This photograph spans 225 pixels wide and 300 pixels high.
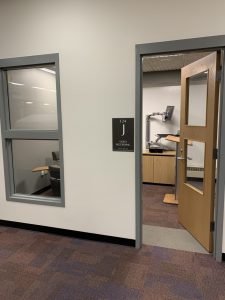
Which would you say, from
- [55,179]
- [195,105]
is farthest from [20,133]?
[195,105]

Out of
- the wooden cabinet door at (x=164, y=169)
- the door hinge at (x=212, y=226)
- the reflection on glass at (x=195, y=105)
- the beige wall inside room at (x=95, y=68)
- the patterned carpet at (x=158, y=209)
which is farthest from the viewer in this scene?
the wooden cabinet door at (x=164, y=169)

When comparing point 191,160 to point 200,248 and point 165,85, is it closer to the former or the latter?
point 200,248

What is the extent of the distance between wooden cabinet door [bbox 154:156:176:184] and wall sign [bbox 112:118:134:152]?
2633mm

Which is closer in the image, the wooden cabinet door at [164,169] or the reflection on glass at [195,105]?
the reflection on glass at [195,105]

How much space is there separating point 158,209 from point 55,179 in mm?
1788

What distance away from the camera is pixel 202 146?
2887mm

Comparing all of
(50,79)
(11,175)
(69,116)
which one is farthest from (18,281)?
(50,79)

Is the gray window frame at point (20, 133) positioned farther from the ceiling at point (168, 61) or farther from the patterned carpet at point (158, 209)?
the ceiling at point (168, 61)

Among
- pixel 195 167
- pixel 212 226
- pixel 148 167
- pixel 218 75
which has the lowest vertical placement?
pixel 212 226

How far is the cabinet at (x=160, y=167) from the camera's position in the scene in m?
4.94

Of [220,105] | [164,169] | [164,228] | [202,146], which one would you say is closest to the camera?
[220,105]

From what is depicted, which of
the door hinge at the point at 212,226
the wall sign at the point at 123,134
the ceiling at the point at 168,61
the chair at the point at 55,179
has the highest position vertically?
the ceiling at the point at 168,61

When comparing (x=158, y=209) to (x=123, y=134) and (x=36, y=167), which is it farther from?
(x=36, y=167)

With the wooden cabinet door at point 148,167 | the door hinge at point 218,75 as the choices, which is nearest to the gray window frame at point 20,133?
the door hinge at point 218,75
